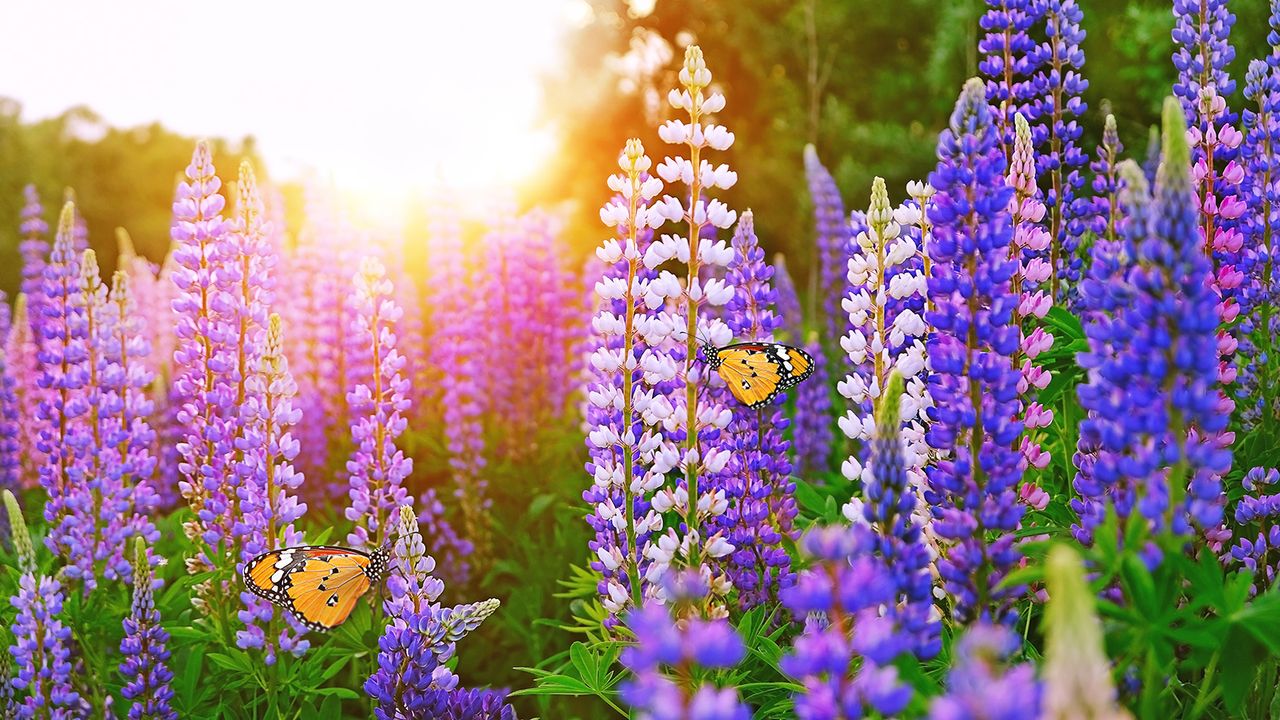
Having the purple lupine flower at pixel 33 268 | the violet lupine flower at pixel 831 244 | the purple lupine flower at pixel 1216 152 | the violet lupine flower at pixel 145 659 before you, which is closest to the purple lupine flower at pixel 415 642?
the violet lupine flower at pixel 145 659

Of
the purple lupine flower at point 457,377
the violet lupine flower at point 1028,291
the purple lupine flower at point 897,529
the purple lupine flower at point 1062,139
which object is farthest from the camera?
the purple lupine flower at point 457,377

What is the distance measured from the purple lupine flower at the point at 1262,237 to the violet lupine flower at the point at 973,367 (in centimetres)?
140

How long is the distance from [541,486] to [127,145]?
68.9 ft

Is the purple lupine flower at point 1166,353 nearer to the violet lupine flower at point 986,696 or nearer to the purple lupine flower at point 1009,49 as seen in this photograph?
the violet lupine flower at point 986,696

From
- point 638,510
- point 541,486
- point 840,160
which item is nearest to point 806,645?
point 638,510

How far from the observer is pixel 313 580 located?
331 cm

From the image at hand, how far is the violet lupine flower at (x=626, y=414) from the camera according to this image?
293 cm

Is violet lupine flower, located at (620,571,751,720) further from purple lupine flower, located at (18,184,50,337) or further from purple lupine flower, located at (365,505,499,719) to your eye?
purple lupine flower, located at (18,184,50,337)

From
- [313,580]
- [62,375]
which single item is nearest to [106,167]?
[62,375]

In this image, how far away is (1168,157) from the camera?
1.72m

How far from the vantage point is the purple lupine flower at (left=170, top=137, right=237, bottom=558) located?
3.70 meters

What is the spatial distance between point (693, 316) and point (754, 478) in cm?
70

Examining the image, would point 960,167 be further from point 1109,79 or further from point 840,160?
point 840,160

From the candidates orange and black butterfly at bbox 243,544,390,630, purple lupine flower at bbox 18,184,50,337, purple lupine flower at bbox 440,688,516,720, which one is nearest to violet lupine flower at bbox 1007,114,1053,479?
purple lupine flower at bbox 440,688,516,720
